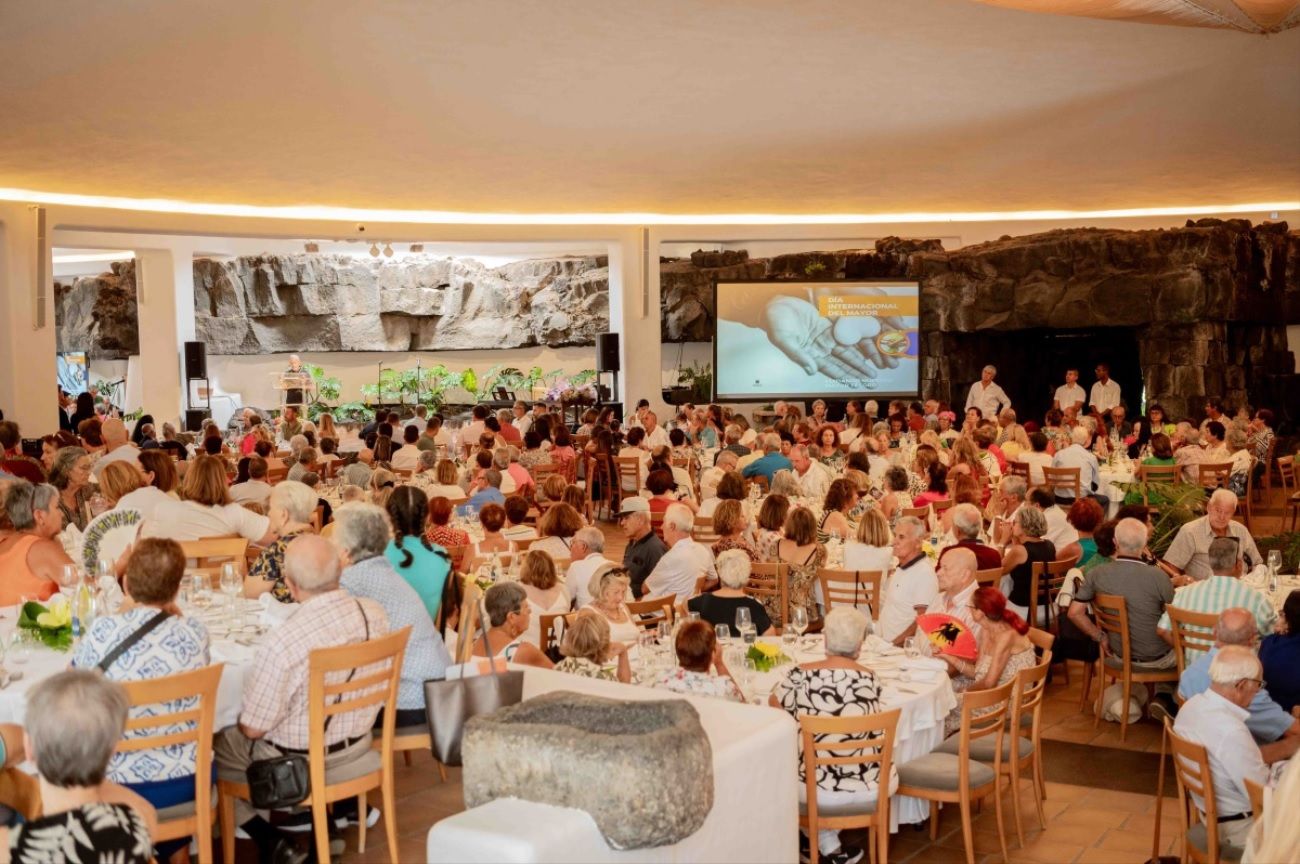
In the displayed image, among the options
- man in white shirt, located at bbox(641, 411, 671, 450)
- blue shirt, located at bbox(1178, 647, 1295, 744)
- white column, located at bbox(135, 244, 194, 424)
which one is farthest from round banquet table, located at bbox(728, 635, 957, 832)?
white column, located at bbox(135, 244, 194, 424)

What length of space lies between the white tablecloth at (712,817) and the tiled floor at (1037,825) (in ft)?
4.99

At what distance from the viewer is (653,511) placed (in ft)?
32.0

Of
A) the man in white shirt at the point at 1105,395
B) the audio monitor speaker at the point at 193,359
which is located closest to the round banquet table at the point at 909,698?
the man in white shirt at the point at 1105,395

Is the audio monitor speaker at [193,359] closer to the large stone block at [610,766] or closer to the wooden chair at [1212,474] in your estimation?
the wooden chair at [1212,474]

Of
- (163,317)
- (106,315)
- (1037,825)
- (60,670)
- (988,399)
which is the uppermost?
(106,315)

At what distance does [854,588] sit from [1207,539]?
8.06ft

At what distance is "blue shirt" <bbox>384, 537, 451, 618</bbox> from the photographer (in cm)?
558

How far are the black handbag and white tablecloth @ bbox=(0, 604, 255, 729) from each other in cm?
38

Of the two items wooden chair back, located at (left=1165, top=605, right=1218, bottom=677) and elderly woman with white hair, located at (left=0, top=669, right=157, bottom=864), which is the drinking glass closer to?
elderly woman with white hair, located at (left=0, top=669, right=157, bottom=864)

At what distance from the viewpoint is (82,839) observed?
8.45 ft

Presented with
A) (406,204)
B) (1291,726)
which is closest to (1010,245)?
(406,204)

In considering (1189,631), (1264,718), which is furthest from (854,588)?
(1264,718)

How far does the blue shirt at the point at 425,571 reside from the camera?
18.3ft

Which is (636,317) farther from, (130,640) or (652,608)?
(130,640)
